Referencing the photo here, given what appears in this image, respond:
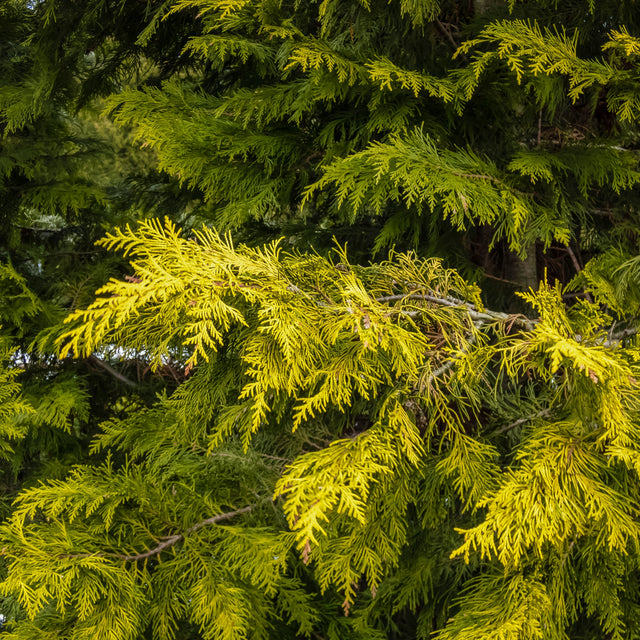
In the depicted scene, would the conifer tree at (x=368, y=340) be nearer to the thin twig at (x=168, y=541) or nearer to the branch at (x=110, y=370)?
the thin twig at (x=168, y=541)

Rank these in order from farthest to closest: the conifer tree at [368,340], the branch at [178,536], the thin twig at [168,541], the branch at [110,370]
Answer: the branch at [110,370], the branch at [178,536], the thin twig at [168,541], the conifer tree at [368,340]

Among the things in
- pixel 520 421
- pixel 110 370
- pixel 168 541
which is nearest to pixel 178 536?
pixel 168 541

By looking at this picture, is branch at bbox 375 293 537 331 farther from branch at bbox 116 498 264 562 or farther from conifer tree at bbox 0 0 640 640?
branch at bbox 116 498 264 562

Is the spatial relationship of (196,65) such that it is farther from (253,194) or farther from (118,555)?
(118,555)

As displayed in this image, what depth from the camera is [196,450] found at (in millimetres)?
3670

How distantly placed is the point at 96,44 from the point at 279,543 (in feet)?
11.6

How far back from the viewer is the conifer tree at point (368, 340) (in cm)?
169

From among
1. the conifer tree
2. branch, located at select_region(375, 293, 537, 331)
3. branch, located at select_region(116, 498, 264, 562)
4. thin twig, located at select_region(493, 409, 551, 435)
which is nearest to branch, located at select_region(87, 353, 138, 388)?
the conifer tree

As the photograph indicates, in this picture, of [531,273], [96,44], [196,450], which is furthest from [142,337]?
[96,44]

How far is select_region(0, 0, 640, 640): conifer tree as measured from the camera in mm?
1688

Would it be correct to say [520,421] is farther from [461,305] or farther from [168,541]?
[168,541]

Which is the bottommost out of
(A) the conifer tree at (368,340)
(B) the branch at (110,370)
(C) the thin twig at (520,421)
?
(B) the branch at (110,370)

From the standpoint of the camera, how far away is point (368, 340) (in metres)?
1.56

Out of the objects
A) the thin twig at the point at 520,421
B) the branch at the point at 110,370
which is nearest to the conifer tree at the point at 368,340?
the thin twig at the point at 520,421
